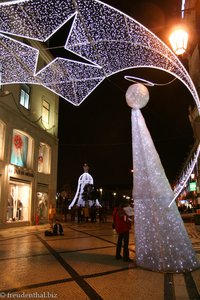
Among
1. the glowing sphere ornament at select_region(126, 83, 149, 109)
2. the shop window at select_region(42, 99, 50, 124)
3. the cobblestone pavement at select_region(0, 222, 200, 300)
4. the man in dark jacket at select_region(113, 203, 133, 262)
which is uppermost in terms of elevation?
Answer: the shop window at select_region(42, 99, 50, 124)

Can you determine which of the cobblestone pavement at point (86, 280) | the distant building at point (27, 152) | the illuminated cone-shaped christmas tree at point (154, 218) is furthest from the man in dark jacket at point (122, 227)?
the distant building at point (27, 152)

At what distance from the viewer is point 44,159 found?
76.8 ft

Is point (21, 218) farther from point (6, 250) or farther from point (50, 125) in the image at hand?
point (6, 250)

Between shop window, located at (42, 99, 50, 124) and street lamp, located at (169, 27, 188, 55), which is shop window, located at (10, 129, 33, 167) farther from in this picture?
street lamp, located at (169, 27, 188, 55)

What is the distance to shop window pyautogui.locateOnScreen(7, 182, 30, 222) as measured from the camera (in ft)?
59.2

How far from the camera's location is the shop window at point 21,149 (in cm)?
1872

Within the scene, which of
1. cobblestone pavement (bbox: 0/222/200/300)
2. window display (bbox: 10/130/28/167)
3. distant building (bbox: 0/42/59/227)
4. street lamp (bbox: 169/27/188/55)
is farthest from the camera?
window display (bbox: 10/130/28/167)

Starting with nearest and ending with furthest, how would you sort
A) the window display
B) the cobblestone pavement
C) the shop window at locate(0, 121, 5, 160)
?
the cobblestone pavement, the shop window at locate(0, 121, 5, 160), the window display

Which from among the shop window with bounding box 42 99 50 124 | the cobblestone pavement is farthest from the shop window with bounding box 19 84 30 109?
the cobblestone pavement

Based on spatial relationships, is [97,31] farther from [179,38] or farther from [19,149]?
[19,149]

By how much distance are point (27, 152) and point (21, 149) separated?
91cm

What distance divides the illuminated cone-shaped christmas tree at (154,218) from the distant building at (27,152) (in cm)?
1153

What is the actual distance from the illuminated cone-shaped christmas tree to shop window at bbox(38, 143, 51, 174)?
641 inches

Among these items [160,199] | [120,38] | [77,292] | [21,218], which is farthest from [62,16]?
[21,218]
